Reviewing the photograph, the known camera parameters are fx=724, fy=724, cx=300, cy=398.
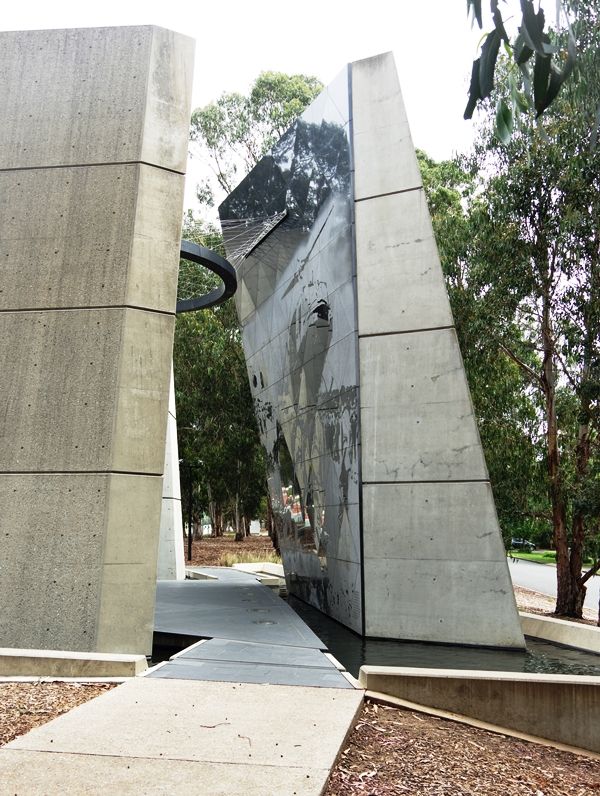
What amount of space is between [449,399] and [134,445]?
410cm

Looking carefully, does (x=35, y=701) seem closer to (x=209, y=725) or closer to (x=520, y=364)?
(x=209, y=725)

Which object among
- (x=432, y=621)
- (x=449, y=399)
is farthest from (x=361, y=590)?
(x=449, y=399)

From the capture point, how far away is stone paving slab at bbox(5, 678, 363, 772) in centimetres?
365

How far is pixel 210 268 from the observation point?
44.3ft

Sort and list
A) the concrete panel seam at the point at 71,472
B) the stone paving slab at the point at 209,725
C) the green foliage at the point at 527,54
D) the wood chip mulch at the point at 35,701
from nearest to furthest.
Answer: the green foliage at the point at 527,54, the stone paving slab at the point at 209,725, the wood chip mulch at the point at 35,701, the concrete panel seam at the point at 71,472

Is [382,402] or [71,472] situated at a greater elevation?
[382,402]

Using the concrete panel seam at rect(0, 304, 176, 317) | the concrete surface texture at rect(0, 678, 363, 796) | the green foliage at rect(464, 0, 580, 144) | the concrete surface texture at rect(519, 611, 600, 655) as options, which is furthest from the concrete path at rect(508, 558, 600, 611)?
the green foliage at rect(464, 0, 580, 144)

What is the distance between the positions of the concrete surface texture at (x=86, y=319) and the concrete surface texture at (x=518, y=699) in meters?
2.86

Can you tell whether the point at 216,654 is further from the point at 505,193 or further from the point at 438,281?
the point at 505,193

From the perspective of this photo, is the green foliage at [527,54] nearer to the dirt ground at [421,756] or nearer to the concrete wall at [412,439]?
the dirt ground at [421,756]

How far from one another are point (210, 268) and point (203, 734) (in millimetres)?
10485

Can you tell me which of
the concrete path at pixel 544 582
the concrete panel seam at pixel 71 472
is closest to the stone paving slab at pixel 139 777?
the concrete panel seam at pixel 71 472

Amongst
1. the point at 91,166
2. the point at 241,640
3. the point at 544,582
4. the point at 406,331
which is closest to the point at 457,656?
the point at 241,640

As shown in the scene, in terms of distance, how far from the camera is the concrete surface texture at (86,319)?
680cm
